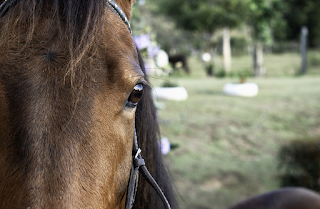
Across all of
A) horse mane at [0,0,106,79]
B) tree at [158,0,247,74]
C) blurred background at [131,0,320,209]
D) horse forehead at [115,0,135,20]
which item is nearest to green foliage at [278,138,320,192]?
blurred background at [131,0,320,209]

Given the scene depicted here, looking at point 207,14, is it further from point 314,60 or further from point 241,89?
point 241,89

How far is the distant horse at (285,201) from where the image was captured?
281 cm

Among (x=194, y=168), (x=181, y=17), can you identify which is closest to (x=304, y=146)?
(x=194, y=168)

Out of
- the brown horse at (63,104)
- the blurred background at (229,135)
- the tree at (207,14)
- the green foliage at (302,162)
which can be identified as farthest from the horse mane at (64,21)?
the tree at (207,14)

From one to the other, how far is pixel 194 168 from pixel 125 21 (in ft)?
15.4

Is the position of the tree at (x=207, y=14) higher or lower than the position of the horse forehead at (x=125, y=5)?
higher

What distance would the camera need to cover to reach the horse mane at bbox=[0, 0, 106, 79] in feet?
3.54

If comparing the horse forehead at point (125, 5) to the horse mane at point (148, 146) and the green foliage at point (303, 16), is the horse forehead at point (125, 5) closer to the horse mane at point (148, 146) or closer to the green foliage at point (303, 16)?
the horse mane at point (148, 146)

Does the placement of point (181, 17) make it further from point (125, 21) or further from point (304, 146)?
point (125, 21)

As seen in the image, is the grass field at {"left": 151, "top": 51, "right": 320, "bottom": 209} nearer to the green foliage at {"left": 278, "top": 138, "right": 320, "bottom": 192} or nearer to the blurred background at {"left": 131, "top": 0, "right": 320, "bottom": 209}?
the blurred background at {"left": 131, "top": 0, "right": 320, "bottom": 209}

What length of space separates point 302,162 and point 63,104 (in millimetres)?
4566

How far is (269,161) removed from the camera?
231 inches

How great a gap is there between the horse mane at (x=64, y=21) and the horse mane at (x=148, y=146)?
17.7 inches

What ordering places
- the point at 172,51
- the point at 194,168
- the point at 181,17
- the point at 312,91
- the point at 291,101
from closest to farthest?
the point at 194,168
the point at 291,101
the point at 312,91
the point at 181,17
the point at 172,51
